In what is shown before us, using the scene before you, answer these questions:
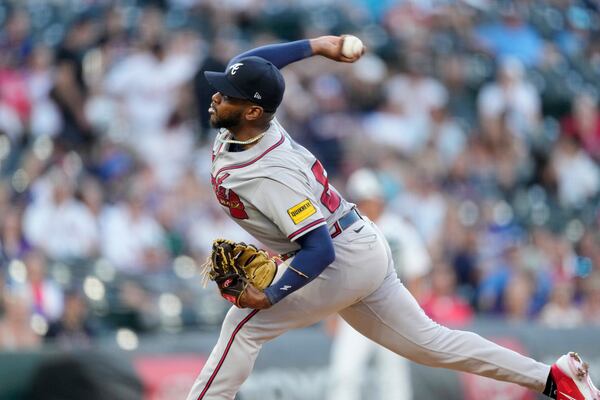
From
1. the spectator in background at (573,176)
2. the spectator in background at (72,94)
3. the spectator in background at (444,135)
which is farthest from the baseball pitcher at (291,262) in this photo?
the spectator in background at (573,176)

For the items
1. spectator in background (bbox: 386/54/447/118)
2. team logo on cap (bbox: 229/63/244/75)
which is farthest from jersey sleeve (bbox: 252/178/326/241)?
spectator in background (bbox: 386/54/447/118)

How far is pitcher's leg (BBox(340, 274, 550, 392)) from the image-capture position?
17.2 ft

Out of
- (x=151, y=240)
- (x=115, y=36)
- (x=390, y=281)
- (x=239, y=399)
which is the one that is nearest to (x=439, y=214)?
(x=151, y=240)

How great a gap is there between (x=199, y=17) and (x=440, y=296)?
17.9ft

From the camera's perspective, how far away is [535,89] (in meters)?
14.4

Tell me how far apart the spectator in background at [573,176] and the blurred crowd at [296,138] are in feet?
0.08

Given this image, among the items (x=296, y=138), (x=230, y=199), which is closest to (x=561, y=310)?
(x=296, y=138)

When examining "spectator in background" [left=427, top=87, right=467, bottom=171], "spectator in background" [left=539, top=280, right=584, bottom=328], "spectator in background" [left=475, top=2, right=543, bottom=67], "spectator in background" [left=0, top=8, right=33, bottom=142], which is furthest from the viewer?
"spectator in background" [left=475, top=2, right=543, bottom=67]

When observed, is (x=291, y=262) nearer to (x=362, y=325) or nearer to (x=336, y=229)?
(x=336, y=229)

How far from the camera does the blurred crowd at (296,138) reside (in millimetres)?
9703

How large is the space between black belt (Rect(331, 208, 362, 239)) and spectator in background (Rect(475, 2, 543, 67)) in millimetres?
10068

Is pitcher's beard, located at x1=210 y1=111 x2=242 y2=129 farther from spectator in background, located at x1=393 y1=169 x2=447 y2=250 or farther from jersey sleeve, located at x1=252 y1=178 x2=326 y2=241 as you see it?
spectator in background, located at x1=393 y1=169 x2=447 y2=250

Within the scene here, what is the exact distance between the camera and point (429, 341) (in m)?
5.26

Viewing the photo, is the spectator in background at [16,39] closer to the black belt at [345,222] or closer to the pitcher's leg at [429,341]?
the black belt at [345,222]
